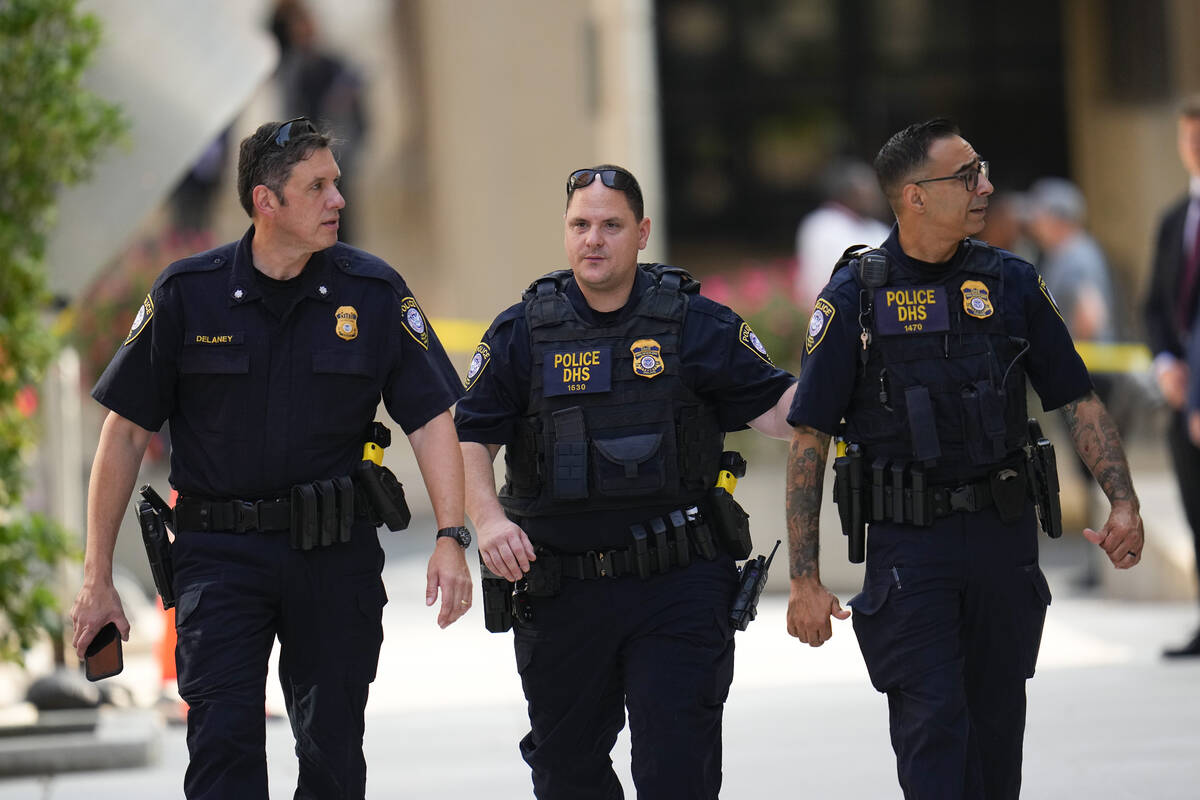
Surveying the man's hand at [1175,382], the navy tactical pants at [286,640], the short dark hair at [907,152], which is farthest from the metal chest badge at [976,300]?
the man's hand at [1175,382]

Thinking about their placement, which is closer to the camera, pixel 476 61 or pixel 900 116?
pixel 476 61

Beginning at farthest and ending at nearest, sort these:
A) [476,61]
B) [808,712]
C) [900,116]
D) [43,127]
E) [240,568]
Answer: [900,116], [476,61], [808,712], [43,127], [240,568]

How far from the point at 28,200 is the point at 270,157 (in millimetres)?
2640

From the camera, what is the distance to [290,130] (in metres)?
4.89

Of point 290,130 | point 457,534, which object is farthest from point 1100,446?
point 290,130

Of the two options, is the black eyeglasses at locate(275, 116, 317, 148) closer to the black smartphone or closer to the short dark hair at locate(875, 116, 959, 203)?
the black smartphone

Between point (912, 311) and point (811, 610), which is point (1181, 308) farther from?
point (811, 610)

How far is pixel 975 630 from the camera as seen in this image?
4.80 m

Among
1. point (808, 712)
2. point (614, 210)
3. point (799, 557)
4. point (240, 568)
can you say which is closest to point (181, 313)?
point (240, 568)

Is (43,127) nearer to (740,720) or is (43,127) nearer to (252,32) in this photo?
(252,32)

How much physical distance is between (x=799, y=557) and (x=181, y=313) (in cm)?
173

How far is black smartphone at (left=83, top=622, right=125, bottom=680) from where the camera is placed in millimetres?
4805

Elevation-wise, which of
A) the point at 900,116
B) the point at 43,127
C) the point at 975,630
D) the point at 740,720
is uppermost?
the point at 900,116

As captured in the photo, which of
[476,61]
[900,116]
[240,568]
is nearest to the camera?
[240,568]
